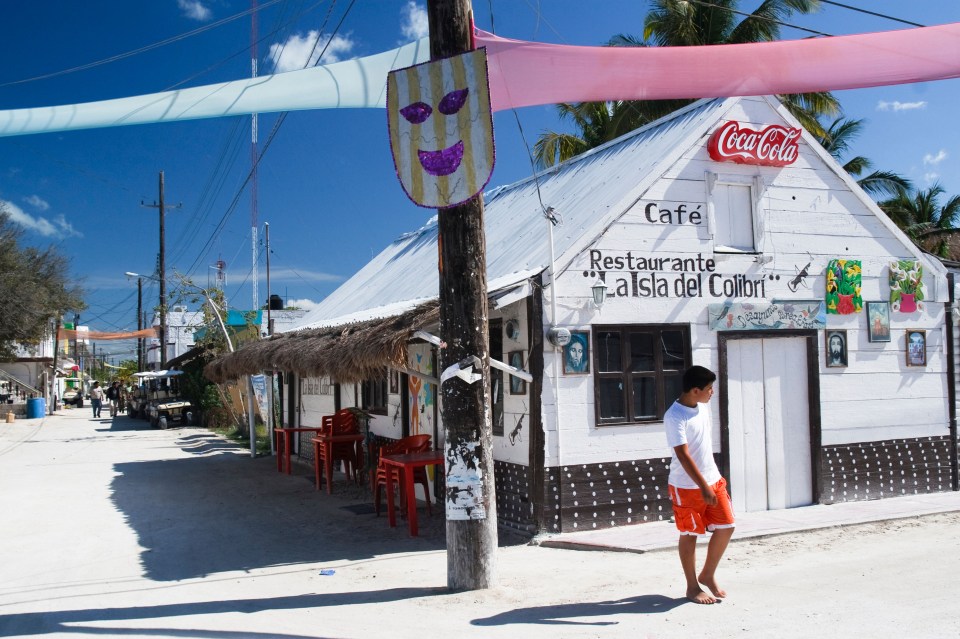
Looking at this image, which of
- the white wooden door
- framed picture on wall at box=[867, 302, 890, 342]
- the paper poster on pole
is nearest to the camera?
the white wooden door

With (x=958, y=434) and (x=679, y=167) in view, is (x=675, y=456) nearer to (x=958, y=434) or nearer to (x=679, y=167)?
(x=679, y=167)

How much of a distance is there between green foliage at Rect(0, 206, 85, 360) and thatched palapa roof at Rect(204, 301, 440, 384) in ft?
77.2

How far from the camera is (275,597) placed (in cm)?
661

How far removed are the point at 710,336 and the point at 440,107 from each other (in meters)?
4.69

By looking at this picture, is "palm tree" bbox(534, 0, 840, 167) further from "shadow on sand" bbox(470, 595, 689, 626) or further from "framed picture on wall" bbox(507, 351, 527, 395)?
"shadow on sand" bbox(470, 595, 689, 626)

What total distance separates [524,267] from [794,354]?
365 cm

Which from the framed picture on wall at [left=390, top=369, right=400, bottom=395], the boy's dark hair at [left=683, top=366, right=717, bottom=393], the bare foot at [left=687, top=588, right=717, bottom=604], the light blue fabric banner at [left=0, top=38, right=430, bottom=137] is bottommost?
the bare foot at [left=687, top=588, right=717, bottom=604]

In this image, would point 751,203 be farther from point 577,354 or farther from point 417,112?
point 417,112

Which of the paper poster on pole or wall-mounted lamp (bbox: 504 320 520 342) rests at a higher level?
wall-mounted lamp (bbox: 504 320 520 342)

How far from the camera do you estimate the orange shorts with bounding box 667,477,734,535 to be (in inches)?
230

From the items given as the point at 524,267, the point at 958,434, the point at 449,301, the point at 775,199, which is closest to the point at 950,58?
the point at 775,199

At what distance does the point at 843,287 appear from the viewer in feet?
33.5

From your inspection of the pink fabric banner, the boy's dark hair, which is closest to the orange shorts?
the boy's dark hair

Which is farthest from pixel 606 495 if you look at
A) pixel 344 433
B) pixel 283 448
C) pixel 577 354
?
pixel 283 448
